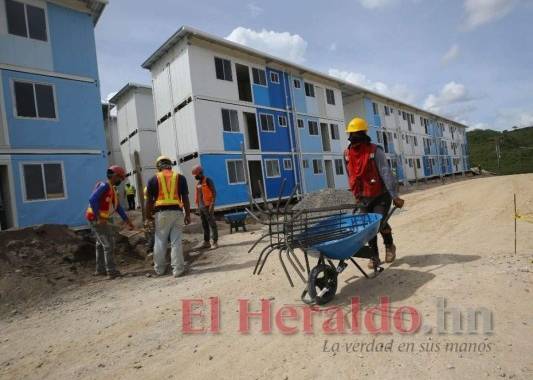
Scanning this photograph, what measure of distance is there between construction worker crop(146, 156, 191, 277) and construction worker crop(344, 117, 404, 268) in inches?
123

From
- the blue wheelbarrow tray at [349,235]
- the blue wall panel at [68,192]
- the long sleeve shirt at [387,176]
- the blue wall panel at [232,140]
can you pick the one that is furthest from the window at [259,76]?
the blue wheelbarrow tray at [349,235]

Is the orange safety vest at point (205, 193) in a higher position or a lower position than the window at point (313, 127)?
lower

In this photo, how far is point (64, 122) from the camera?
44.8ft

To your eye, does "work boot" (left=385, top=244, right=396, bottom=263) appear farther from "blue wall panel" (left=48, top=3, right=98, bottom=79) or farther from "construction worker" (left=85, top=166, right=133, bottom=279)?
"blue wall panel" (left=48, top=3, right=98, bottom=79)

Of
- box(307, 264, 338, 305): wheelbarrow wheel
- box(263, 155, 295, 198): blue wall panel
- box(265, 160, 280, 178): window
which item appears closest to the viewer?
box(307, 264, 338, 305): wheelbarrow wheel

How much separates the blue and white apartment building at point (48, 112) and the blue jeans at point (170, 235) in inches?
323

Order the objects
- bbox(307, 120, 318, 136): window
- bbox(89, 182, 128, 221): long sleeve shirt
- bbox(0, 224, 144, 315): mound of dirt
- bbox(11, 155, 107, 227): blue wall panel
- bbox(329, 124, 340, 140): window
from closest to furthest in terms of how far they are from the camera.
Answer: bbox(0, 224, 144, 315): mound of dirt → bbox(89, 182, 128, 221): long sleeve shirt → bbox(11, 155, 107, 227): blue wall panel → bbox(307, 120, 318, 136): window → bbox(329, 124, 340, 140): window

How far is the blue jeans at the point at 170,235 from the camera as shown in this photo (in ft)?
21.6

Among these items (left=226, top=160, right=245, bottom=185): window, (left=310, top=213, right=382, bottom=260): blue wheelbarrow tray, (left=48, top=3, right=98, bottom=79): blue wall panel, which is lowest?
(left=310, top=213, right=382, bottom=260): blue wheelbarrow tray

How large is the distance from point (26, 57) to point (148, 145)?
511 inches

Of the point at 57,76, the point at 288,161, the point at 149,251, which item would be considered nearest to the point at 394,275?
the point at 149,251

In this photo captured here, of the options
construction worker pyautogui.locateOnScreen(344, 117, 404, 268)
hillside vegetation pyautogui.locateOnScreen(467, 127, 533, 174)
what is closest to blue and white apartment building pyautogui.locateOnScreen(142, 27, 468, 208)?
construction worker pyautogui.locateOnScreen(344, 117, 404, 268)

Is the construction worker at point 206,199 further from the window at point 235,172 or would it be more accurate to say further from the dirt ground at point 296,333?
the window at point 235,172

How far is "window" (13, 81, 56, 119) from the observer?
41.7ft
